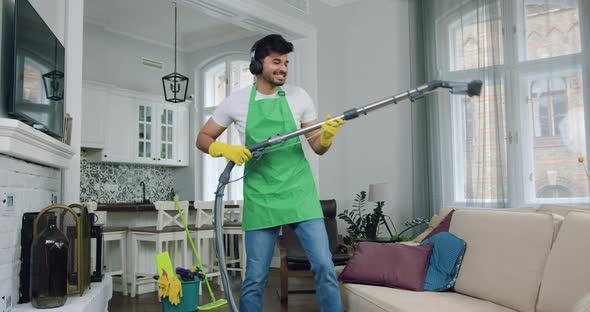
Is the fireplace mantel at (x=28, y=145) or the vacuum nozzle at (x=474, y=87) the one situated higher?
the vacuum nozzle at (x=474, y=87)

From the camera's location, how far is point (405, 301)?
2361mm

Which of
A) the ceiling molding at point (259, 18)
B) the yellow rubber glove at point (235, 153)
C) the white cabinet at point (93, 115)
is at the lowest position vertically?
the yellow rubber glove at point (235, 153)

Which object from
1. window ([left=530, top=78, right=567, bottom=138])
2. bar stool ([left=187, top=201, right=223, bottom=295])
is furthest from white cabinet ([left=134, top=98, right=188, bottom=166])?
window ([left=530, top=78, right=567, bottom=138])

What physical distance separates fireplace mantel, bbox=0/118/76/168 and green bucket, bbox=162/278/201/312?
117 centimetres

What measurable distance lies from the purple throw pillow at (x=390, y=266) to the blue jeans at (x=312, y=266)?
601mm

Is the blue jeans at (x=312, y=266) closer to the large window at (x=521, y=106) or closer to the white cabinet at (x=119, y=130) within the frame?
the large window at (x=521, y=106)

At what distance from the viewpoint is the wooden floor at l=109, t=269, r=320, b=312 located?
3.89 meters

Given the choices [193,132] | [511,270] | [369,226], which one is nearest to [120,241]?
[369,226]

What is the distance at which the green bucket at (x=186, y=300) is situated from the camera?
345 cm

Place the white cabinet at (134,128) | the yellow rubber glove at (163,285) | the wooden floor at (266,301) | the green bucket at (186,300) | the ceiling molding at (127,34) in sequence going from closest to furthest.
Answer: the yellow rubber glove at (163,285) → the green bucket at (186,300) → the wooden floor at (266,301) → the white cabinet at (134,128) → the ceiling molding at (127,34)

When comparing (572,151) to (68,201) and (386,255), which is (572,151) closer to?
(386,255)

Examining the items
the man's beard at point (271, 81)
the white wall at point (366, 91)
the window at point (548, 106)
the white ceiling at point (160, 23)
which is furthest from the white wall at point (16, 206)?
the window at point (548, 106)

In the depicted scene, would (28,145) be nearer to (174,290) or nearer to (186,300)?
(174,290)

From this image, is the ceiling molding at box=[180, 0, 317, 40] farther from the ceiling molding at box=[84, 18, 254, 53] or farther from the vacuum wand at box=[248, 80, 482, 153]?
the vacuum wand at box=[248, 80, 482, 153]
